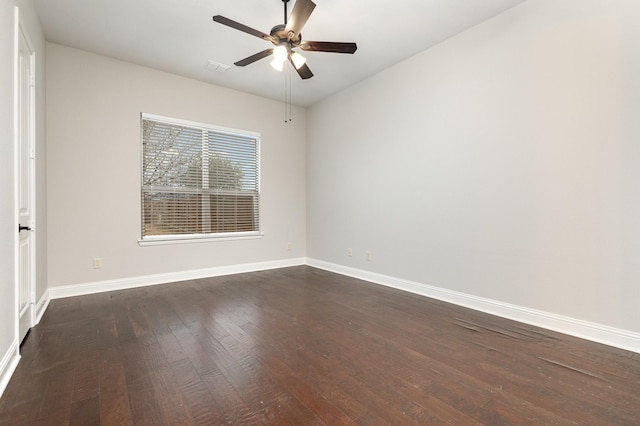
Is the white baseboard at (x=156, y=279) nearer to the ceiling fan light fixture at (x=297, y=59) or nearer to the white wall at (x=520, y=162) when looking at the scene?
the white wall at (x=520, y=162)

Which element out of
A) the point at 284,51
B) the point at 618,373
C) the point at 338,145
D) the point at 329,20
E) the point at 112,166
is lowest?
the point at 618,373

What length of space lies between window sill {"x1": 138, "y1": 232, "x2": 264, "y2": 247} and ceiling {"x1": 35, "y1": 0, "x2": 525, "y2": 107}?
233 centimetres

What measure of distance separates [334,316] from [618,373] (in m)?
2.04

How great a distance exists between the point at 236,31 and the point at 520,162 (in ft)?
10.4

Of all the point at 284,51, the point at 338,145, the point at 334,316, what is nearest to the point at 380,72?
the point at 338,145

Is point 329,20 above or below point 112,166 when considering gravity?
above

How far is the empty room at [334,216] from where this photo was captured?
70.3 inches

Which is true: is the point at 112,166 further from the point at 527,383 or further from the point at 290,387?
the point at 527,383

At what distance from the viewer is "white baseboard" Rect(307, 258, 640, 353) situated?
2273mm

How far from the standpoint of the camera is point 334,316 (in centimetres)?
292

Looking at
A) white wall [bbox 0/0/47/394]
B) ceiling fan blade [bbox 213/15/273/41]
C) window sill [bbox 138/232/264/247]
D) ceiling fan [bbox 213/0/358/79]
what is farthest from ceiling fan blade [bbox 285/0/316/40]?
window sill [bbox 138/232/264/247]

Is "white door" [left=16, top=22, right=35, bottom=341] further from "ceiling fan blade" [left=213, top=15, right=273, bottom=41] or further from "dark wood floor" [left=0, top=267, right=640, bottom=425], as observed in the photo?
"ceiling fan blade" [left=213, top=15, right=273, bottom=41]

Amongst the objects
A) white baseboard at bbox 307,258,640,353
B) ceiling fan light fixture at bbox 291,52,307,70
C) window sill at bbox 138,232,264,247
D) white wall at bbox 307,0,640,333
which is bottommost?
white baseboard at bbox 307,258,640,353

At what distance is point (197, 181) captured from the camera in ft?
14.8
